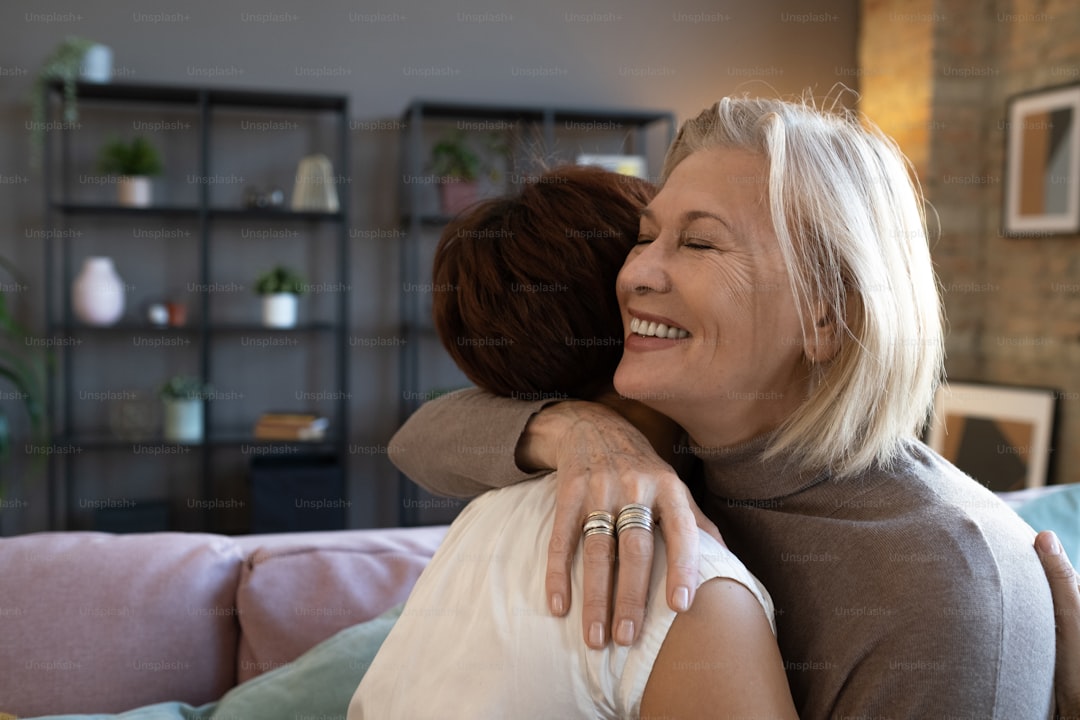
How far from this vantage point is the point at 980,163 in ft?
15.2

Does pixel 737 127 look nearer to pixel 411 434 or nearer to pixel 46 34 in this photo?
pixel 411 434

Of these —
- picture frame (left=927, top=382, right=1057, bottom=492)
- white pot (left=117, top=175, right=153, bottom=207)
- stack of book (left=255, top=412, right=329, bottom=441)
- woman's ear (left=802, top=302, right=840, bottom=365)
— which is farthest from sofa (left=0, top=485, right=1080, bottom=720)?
white pot (left=117, top=175, right=153, bottom=207)

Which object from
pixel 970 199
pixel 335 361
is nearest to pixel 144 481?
pixel 335 361

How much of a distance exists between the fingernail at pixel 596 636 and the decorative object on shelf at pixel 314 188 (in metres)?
3.83

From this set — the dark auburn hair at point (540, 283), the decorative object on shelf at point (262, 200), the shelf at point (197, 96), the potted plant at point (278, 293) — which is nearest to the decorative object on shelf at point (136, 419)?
the potted plant at point (278, 293)

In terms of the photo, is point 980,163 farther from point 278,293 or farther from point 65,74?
point 65,74

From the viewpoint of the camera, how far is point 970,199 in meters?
4.65

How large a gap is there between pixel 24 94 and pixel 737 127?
4.17 m

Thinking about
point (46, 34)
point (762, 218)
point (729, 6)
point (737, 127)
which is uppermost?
point (729, 6)

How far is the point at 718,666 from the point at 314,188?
3972mm

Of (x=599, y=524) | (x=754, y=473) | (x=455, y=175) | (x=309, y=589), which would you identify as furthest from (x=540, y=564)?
(x=455, y=175)

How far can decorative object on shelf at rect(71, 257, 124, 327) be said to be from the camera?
4293mm

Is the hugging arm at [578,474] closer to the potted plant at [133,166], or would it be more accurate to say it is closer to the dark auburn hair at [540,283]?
the dark auburn hair at [540,283]

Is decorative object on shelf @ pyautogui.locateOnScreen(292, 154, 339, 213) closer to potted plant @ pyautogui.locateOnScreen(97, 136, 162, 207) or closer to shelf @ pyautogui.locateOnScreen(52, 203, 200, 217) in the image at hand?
shelf @ pyautogui.locateOnScreen(52, 203, 200, 217)
